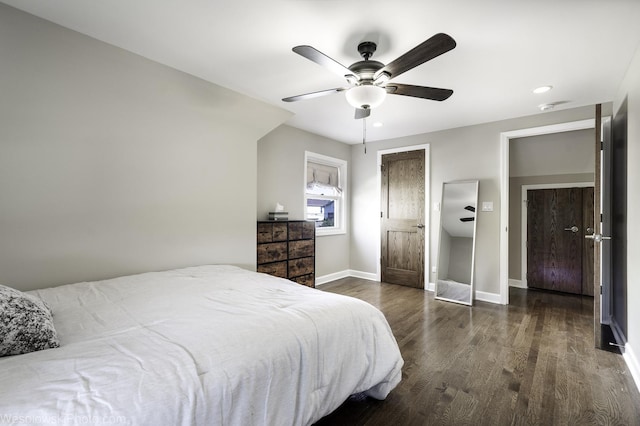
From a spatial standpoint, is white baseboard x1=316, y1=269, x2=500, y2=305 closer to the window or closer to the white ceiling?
the window

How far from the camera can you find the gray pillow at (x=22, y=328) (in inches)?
41.2

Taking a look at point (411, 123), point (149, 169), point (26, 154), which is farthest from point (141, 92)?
point (411, 123)

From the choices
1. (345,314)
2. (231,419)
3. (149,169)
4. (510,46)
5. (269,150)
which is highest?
(510,46)

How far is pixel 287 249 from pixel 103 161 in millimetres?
2025

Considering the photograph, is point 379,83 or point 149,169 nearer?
point 379,83

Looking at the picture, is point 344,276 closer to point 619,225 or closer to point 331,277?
point 331,277

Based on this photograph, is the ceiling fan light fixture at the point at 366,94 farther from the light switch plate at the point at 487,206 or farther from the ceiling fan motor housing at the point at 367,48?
the light switch plate at the point at 487,206

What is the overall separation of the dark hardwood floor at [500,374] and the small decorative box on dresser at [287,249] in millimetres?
1127

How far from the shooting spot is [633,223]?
2.20 meters

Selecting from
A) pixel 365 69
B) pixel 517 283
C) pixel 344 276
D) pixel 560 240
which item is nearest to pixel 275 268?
pixel 344 276

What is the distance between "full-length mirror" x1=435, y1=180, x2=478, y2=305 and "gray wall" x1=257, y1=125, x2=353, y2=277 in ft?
5.65

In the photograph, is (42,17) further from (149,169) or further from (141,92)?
(149,169)

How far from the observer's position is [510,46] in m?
2.14

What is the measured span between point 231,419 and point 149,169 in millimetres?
2076
